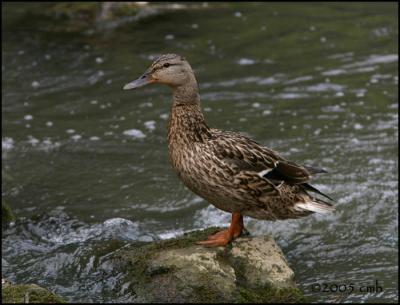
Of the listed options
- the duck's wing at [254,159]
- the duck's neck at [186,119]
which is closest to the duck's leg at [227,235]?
the duck's wing at [254,159]

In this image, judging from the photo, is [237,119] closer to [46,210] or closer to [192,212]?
[192,212]

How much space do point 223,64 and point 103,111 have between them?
2.71 meters

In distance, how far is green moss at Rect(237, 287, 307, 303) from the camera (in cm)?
548

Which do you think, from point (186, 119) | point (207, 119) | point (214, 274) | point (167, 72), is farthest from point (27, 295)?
point (207, 119)

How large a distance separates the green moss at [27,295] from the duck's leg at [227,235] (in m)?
1.42

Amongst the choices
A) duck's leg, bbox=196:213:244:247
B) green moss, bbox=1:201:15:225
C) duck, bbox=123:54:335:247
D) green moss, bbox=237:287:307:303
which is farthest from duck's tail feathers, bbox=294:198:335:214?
green moss, bbox=1:201:15:225

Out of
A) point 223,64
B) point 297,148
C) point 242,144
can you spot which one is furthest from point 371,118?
point 242,144

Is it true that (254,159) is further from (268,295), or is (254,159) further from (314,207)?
(268,295)

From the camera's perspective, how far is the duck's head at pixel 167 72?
5.78 metres

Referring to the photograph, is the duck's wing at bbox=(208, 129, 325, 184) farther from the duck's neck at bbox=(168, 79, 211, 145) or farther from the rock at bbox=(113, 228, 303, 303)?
the rock at bbox=(113, 228, 303, 303)

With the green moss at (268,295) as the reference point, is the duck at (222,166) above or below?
above

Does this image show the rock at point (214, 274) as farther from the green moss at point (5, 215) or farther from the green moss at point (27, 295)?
the green moss at point (5, 215)

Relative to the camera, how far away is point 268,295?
5527mm

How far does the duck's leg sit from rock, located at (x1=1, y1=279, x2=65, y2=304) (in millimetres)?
1421
